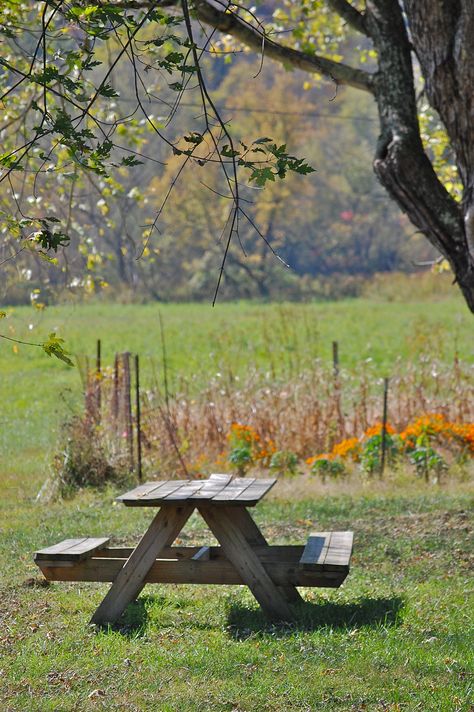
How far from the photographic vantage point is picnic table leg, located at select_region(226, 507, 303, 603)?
5523 millimetres

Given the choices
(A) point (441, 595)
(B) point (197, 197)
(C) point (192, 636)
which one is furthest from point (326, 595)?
(B) point (197, 197)

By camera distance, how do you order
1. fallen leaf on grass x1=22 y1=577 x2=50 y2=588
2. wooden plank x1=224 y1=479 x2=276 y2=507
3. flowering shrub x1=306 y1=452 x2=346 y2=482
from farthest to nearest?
flowering shrub x1=306 y1=452 x2=346 y2=482
fallen leaf on grass x1=22 y1=577 x2=50 y2=588
wooden plank x1=224 y1=479 x2=276 y2=507

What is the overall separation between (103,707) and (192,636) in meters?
1.05

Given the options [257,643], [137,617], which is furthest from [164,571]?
[257,643]

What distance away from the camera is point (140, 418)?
1078 cm

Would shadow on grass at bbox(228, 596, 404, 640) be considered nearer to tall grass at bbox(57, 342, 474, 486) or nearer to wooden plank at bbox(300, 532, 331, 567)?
wooden plank at bbox(300, 532, 331, 567)

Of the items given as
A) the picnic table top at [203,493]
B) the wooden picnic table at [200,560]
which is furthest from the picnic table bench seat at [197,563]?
the picnic table top at [203,493]

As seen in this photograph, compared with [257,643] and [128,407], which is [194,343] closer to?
[128,407]

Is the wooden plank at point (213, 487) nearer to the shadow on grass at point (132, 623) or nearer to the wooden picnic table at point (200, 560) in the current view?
the wooden picnic table at point (200, 560)

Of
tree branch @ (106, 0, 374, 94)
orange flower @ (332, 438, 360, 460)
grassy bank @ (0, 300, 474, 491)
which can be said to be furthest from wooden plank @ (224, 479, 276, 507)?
orange flower @ (332, 438, 360, 460)

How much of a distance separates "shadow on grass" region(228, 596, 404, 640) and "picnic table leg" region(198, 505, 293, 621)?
0.25 ft

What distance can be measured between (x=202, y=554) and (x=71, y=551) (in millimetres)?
708

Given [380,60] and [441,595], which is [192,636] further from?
[380,60]

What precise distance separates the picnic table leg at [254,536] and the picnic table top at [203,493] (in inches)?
5.7
